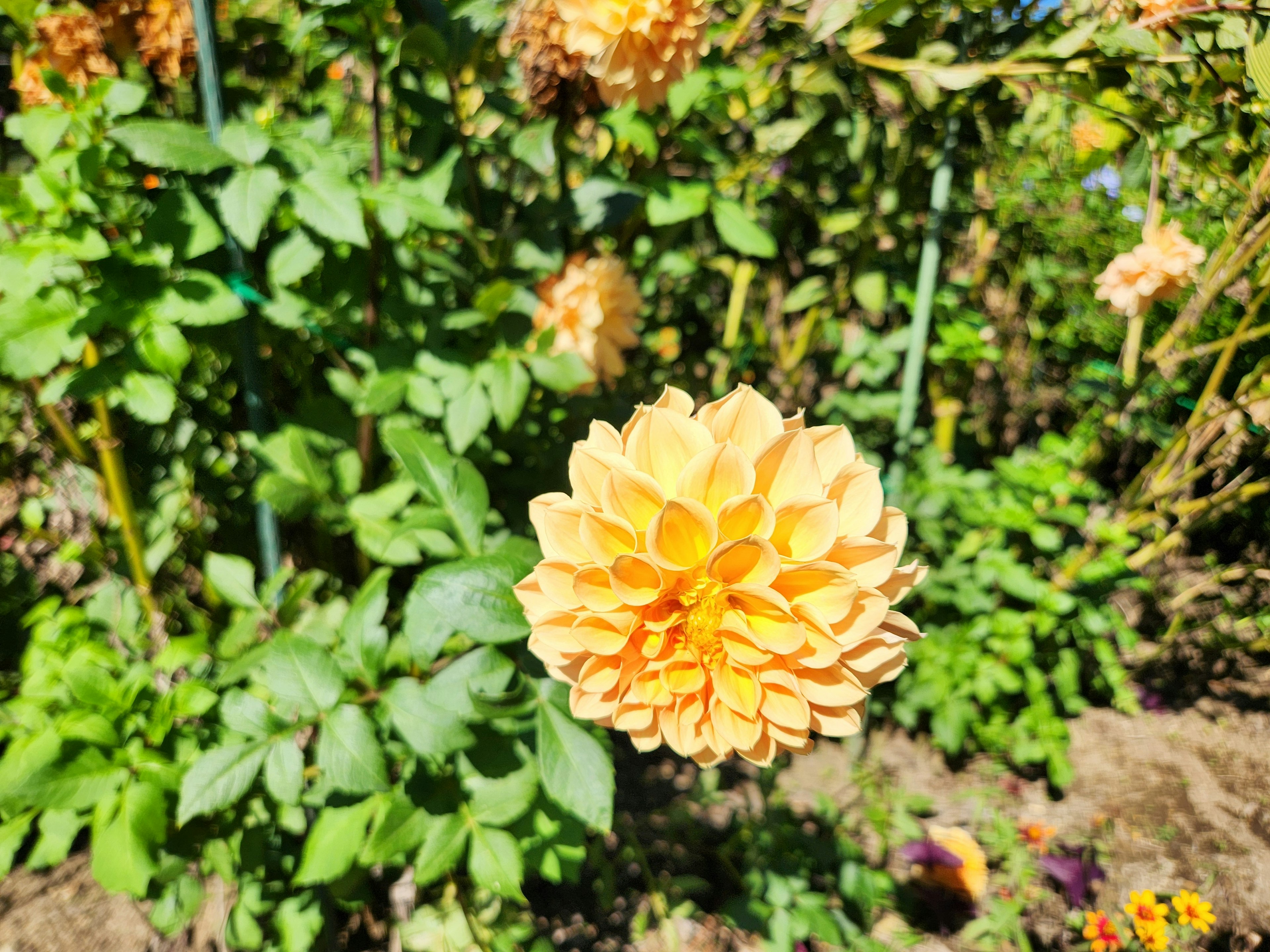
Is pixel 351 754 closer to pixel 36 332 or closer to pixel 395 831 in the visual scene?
pixel 395 831

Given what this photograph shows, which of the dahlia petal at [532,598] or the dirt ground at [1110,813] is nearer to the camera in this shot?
the dahlia petal at [532,598]

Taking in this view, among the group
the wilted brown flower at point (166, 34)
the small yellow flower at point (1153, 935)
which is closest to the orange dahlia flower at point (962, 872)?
the small yellow flower at point (1153, 935)

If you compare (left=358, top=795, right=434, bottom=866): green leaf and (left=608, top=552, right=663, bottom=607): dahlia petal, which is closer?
(left=608, top=552, right=663, bottom=607): dahlia petal

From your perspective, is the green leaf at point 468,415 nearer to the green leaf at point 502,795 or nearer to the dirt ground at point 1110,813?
the green leaf at point 502,795

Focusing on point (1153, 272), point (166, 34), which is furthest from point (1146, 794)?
point (166, 34)

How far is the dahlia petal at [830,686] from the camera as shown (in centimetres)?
82

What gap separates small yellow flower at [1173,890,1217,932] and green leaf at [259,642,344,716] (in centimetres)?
191

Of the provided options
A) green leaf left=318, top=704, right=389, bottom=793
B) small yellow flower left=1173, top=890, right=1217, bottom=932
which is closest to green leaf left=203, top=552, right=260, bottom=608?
green leaf left=318, top=704, right=389, bottom=793

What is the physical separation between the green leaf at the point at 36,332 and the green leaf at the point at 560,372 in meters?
0.68

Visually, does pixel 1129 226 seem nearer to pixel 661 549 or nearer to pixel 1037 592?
pixel 1037 592

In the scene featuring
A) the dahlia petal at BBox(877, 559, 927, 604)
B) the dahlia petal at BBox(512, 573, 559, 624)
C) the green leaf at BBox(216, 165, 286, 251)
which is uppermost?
the green leaf at BBox(216, 165, 286, 251)

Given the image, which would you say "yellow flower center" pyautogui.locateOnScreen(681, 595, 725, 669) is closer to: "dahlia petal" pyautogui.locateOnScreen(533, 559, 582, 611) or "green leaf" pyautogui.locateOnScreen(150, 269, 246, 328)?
"dahlia petal" pyautogui.locateOnScreen(533, 559, 582, 611)

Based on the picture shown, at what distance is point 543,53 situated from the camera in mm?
1270

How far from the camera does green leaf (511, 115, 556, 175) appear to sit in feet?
4.25
